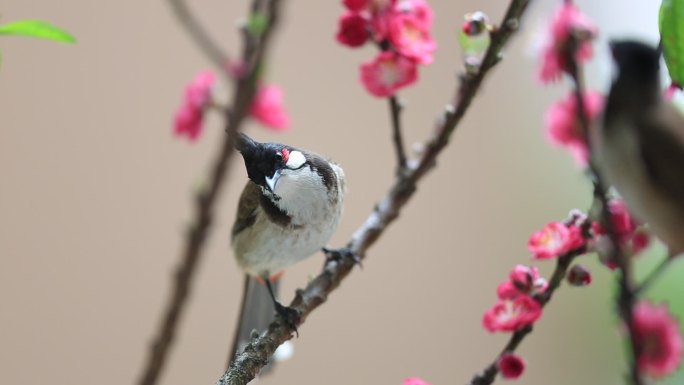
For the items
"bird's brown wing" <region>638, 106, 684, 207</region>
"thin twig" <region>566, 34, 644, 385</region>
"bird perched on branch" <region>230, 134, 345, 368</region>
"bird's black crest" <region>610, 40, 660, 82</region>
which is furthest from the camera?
"bird's black crest" <region>610, 40, 660, 82</region>

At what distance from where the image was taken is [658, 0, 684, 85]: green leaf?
1.44 ft

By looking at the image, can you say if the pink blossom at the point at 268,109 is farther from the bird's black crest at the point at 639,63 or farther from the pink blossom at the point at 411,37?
the bird's black crest at the point at 639,63

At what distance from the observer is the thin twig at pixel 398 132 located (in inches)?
22.5

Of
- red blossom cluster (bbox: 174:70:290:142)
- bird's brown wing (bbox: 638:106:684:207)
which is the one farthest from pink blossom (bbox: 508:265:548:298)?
red blossom cluster (bbox: 174:70:290:142)

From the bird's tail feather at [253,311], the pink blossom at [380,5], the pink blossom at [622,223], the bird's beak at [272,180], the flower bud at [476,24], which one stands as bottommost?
the bird's tail feather at [253,311]

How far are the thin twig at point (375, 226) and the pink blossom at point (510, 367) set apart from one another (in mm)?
153

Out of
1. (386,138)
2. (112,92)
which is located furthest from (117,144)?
(386,138)

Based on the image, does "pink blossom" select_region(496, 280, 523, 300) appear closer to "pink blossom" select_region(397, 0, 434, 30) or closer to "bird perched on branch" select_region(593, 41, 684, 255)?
"bird perched on branch" select_region(593, 41, 684, 255)

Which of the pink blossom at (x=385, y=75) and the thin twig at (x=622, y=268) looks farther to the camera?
the pink blossom at (x=385, y=75)

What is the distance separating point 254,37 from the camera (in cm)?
69

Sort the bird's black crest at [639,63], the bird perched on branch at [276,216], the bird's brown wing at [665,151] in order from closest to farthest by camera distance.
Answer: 1. the bird perched on branch at [276,216]
2. the bird's brown wing at [665,151]
3. the bird's black crest at [639,63]

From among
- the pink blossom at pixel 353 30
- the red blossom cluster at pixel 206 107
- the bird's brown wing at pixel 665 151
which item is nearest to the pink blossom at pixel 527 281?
the bird's brown wing at pixel 665 151

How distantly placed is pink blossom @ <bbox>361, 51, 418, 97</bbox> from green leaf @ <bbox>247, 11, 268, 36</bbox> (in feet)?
0.41

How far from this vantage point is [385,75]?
0.54 m
